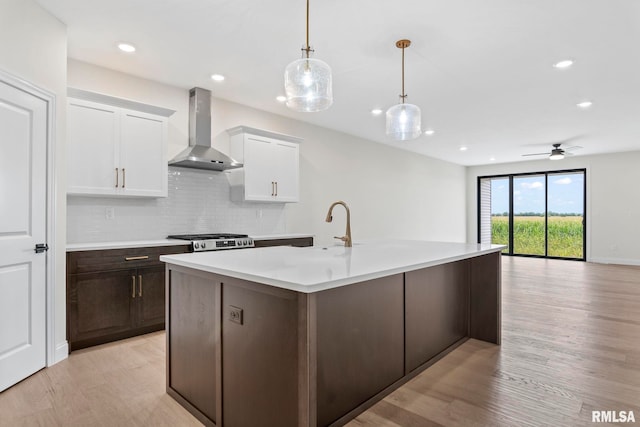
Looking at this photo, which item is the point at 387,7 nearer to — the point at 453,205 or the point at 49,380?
the point at 49,380

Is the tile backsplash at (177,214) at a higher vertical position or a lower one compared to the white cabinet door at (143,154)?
lower

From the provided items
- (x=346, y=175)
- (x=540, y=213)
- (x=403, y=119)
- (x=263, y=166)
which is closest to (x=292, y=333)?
(x=403, y=119)

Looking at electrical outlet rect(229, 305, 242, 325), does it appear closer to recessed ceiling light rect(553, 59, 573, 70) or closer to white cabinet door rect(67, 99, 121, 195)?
white cabinet door rect(67, 99, 121, 195)

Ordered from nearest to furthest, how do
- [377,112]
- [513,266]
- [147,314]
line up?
1. [147,314]
2. [377,112]
3. [513,266]

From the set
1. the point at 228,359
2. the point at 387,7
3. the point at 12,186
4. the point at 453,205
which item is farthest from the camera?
the point at 453,205

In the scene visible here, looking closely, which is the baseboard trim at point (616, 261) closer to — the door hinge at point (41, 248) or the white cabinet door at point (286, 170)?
the white cabinet door at point (286, 170)

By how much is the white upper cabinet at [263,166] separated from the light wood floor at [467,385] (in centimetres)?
201

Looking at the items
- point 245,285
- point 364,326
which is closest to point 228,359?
point 245,285

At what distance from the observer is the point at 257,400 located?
1.64 meters

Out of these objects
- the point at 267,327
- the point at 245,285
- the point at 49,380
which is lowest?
the point at 49,380

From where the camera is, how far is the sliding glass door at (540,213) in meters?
8.84

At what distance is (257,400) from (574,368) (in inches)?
91.9

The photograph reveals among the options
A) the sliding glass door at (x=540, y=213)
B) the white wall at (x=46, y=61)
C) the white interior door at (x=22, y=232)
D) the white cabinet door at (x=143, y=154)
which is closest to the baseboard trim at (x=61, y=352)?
the white wall at (x=46, y=61)
